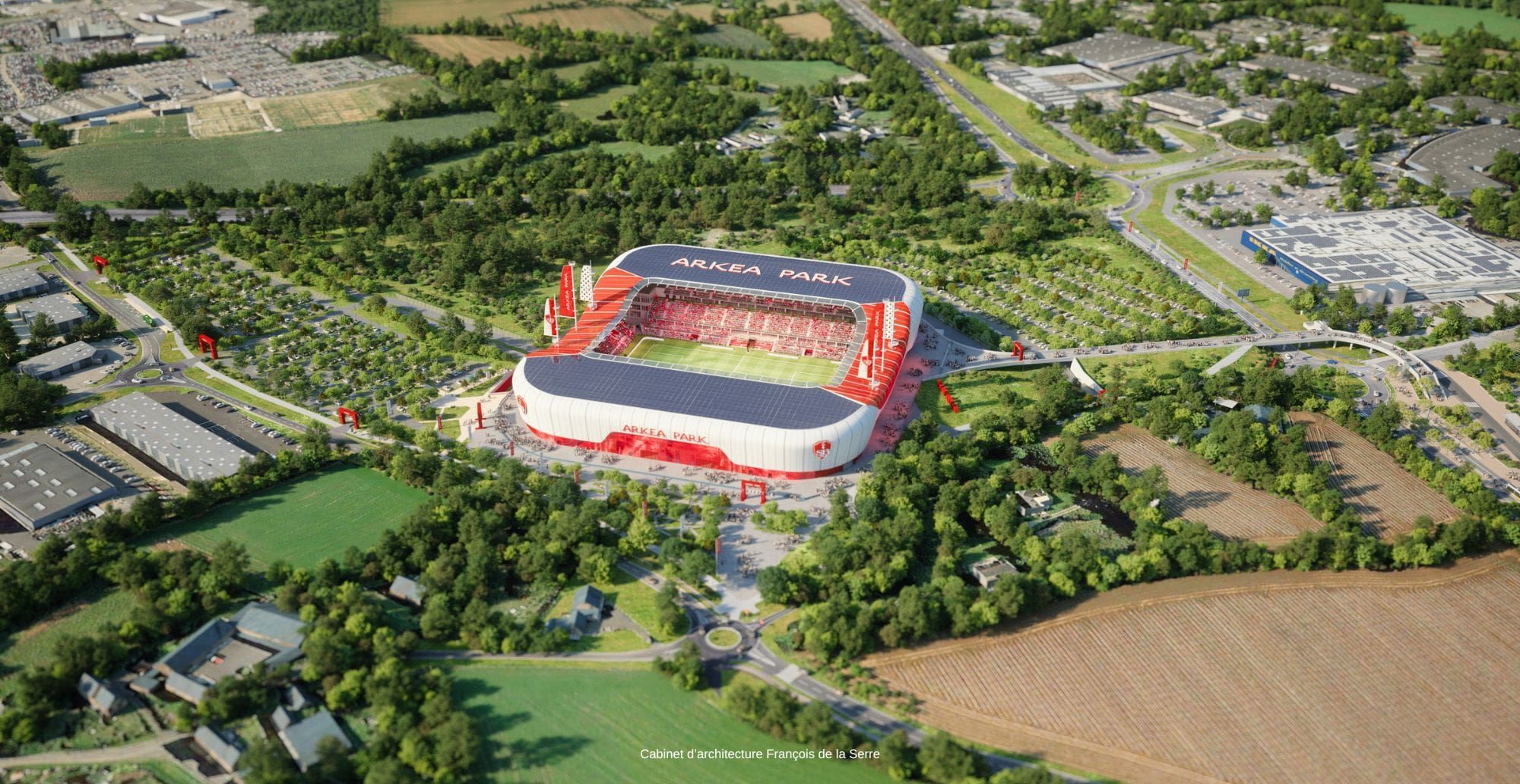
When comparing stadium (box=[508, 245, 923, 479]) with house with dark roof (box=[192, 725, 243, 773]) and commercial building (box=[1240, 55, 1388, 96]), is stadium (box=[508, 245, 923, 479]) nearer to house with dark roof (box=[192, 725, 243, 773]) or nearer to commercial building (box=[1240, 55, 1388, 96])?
house with dark roof (box=[192, 725, 243, 773])

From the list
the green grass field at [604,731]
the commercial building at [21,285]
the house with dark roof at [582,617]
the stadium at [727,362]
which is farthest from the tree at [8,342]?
the house with dark roof at [582,617]

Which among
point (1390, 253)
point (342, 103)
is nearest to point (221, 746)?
point (1390, 253)

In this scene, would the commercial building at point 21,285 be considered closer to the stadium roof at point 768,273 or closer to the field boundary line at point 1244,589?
the stadium roof at point 768,273

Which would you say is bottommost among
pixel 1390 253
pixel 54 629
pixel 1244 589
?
pixel 54 629

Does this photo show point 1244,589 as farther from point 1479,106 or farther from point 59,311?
point 1479,106

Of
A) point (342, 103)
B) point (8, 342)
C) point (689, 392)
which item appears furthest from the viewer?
point (342, 103)

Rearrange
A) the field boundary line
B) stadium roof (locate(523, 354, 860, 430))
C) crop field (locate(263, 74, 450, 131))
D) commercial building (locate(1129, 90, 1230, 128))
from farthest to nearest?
commercial building (locate(1129, 90, 1230, 128)) < crop field (locate(263, 74, 450, 131)) < stadium roof (locate(523, 354, 860, 430)) < the field boundary line

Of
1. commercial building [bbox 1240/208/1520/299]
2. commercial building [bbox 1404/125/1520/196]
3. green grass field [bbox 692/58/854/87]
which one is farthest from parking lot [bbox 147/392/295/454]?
commercial building [bbox 1404/125/1520/196]
